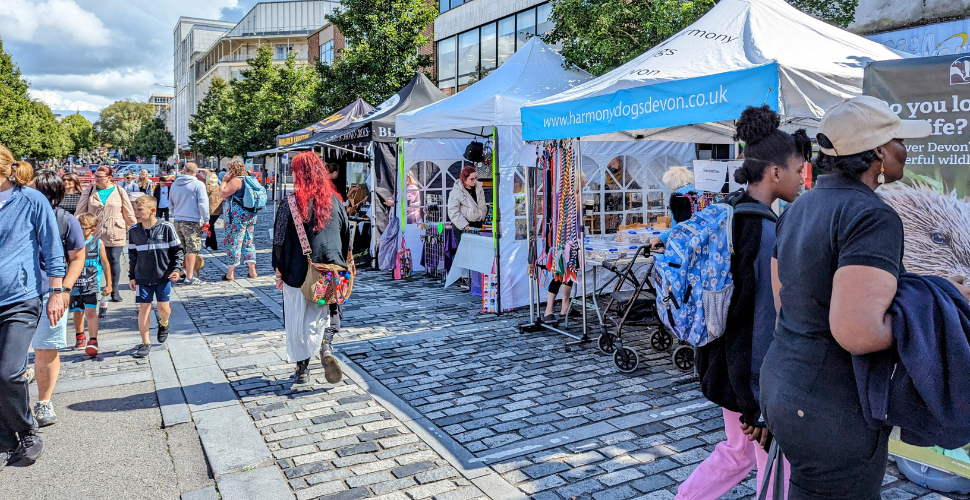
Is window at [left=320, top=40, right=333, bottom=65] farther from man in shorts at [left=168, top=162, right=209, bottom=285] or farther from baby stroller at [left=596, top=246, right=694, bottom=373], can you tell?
baby stroller at [left=596, top=246, right=694, bottom=373]

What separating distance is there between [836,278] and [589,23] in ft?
31.7

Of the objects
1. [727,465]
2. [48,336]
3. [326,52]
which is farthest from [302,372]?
[326,52]

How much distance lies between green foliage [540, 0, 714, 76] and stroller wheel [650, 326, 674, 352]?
15.6 feet

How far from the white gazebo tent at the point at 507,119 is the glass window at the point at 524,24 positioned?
1428 cm

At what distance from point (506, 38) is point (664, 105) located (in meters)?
21.2

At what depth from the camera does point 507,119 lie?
8.27 m

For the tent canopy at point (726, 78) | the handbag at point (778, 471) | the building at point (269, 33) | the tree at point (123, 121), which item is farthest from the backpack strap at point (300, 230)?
the tree at point (123, 121)

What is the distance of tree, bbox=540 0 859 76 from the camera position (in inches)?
375

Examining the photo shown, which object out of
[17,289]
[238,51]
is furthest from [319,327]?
[238,51]

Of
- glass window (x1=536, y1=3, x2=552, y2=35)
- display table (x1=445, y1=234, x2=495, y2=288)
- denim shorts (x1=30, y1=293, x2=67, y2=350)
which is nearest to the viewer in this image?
denim shorts (x1=30, y1=293, x2=67, y2=350)

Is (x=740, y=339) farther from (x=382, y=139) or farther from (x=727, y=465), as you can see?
(x=382, y=139)

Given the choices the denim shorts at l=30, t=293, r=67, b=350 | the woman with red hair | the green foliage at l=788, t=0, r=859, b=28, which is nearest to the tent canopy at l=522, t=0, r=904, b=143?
the woman with red hair

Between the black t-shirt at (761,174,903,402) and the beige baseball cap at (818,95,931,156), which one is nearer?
the black t-shirt at (761,174,903,402)

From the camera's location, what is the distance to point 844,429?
1905 millimetres
